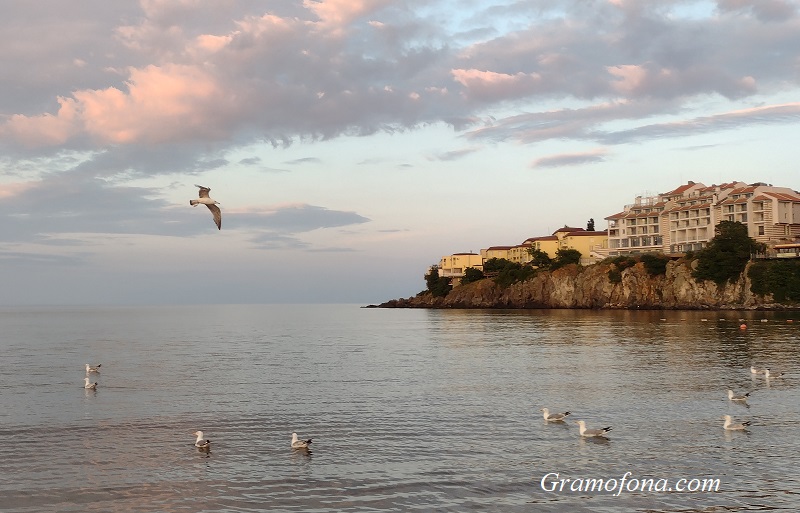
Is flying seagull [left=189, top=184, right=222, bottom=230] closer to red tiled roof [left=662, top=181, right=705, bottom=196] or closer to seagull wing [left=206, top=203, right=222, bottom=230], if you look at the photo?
seagull wing [left=206, top=203, right=222, bottom=230]

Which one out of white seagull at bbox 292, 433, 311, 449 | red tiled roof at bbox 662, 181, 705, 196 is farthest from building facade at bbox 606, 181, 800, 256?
white seagull at bbox 292, 433, 311, 449

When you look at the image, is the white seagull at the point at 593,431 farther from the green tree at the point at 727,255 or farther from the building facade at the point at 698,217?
the building facade at the point at 698,217

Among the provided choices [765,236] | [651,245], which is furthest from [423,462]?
[651,245]

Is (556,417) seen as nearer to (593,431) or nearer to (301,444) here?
(593,431)

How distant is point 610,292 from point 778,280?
32057 millimetres

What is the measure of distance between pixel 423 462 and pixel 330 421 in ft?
25.3

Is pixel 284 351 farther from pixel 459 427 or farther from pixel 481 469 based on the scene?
pixel 481 469

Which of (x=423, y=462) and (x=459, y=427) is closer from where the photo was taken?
(x=423, y=462)

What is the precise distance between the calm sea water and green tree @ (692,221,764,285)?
7112 centimetres

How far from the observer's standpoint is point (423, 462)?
21.8 metres

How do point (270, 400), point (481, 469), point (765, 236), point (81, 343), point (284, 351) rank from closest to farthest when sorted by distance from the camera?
1. point (481, 469)
2. point (270, 400)
3. point (284, 351)
4. point (81, 343)
5. point (765, 236)

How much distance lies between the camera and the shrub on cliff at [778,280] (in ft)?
371

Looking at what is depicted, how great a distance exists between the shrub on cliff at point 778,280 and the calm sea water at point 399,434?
221ft

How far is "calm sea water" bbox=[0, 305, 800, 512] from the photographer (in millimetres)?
18812
